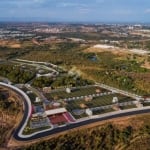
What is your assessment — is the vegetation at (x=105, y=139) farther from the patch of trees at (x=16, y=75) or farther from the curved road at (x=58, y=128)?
the patch of trees at (x=16, y=75)

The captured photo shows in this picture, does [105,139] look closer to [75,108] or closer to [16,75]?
[75,108]

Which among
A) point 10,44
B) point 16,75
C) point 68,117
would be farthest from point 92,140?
point 10,44

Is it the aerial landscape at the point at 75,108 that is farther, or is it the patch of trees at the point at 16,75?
the patch of trees at the point at 16,75

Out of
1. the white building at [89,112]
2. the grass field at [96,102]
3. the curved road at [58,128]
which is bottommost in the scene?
the curved road at [58,128]

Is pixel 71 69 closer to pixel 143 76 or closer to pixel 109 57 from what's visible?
pixel 143 76

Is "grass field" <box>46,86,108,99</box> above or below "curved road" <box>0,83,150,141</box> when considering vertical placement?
above

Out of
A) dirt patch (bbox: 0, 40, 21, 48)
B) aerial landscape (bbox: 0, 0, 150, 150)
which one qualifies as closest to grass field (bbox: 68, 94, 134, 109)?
aerial landscape (bbox: 0, 0, 150, 150)

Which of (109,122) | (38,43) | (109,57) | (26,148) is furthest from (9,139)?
(38,43)

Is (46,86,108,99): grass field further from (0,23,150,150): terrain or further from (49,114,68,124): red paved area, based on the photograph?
(49,114,68,124): red paved area

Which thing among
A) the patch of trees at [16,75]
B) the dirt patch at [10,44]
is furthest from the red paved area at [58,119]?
the dirt patch at [10,44]

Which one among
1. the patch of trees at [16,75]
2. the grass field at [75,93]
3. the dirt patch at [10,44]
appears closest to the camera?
the grass field at [75,93]

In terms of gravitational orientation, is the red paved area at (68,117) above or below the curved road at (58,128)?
above
